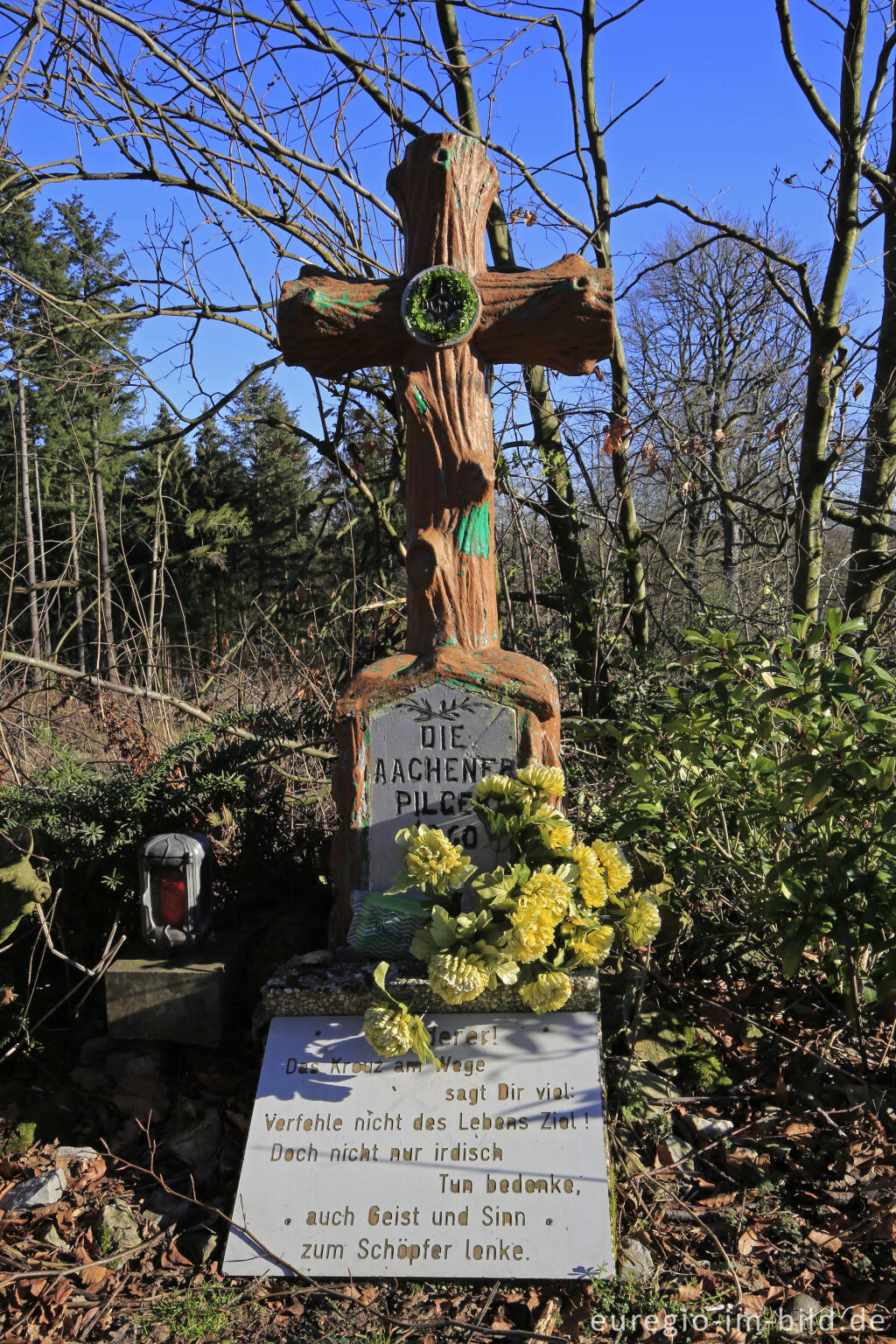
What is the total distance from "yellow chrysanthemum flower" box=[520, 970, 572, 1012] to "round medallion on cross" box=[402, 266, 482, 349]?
2.17 metres

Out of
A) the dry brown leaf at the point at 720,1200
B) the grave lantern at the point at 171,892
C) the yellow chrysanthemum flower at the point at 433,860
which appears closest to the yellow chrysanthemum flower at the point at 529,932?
the yellow chrysanthemum flower at the point at 433,860

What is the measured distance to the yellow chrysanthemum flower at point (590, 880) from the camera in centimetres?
269

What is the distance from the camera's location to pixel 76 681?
4.32 meters

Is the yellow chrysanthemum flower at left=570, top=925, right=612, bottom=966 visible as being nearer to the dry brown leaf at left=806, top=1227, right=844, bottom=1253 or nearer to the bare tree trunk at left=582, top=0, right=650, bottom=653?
the dry brown leaf at left=806, top=1227, right=844, bottom=1253

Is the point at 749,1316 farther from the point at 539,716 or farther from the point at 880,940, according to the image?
the point at 539,716

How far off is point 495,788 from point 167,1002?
4.26ft

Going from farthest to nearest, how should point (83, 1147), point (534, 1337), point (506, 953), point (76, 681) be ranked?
point (76, 681), point (83, 1147), point (506, 953), point (534, 1337)

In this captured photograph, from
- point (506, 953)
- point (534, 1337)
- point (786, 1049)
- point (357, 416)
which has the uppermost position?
point (357, 416)

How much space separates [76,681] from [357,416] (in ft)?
6.87

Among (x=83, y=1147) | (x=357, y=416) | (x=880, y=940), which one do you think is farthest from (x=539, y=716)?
(x=357, y=416)

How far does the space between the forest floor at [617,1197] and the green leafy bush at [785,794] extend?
384mm

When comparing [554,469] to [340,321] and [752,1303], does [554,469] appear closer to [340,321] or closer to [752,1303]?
[340,321]

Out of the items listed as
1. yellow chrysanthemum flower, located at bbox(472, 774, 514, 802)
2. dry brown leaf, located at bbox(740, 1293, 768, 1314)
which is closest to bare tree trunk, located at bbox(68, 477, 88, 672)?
yellow chrysanthemum flower, located at bbox(472, 774, 514, 802)

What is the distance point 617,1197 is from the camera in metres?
2.43
